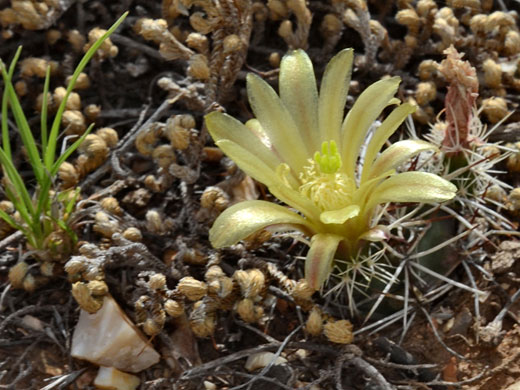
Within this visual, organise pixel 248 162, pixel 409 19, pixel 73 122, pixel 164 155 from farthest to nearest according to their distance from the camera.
A: pixel 409 19, pixel 73 122, pixel 164 155, pixel 248 162

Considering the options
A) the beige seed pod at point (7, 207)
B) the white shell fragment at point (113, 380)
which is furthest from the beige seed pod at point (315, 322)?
the beige seed pod at point (7, 207)

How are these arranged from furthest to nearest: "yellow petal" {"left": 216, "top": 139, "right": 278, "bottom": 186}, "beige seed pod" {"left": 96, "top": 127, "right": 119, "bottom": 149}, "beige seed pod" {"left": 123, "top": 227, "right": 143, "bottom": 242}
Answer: "beige seed pod" {"left": 96, "top": 127, "right": 119, "bottom": 149} → "beige seed pod" {"left": 123, "top": 227, "right": 143, "bottom": 242} → "yellow petal" {"left": 216, "top": 139, "right": 278, "bottom": 186}

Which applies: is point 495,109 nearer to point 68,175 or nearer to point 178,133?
point 178,133

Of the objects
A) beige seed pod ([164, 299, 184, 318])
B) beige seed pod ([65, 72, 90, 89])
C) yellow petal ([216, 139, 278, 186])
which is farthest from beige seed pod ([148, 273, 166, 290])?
beige seed pod ([65, 72, 90, 89])

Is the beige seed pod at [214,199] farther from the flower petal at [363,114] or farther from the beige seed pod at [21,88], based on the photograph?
the beige seed pod at [21,88]

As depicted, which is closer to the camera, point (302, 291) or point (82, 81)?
point (302, 291)

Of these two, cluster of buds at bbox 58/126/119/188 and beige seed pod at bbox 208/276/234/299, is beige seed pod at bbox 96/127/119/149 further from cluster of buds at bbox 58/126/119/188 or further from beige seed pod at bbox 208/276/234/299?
beige seed pod at bbox 208/276/234/299

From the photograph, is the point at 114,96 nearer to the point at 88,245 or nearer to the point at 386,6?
the point at 88,245

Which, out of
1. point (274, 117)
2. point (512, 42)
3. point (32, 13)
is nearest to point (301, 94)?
point (274, 117)
